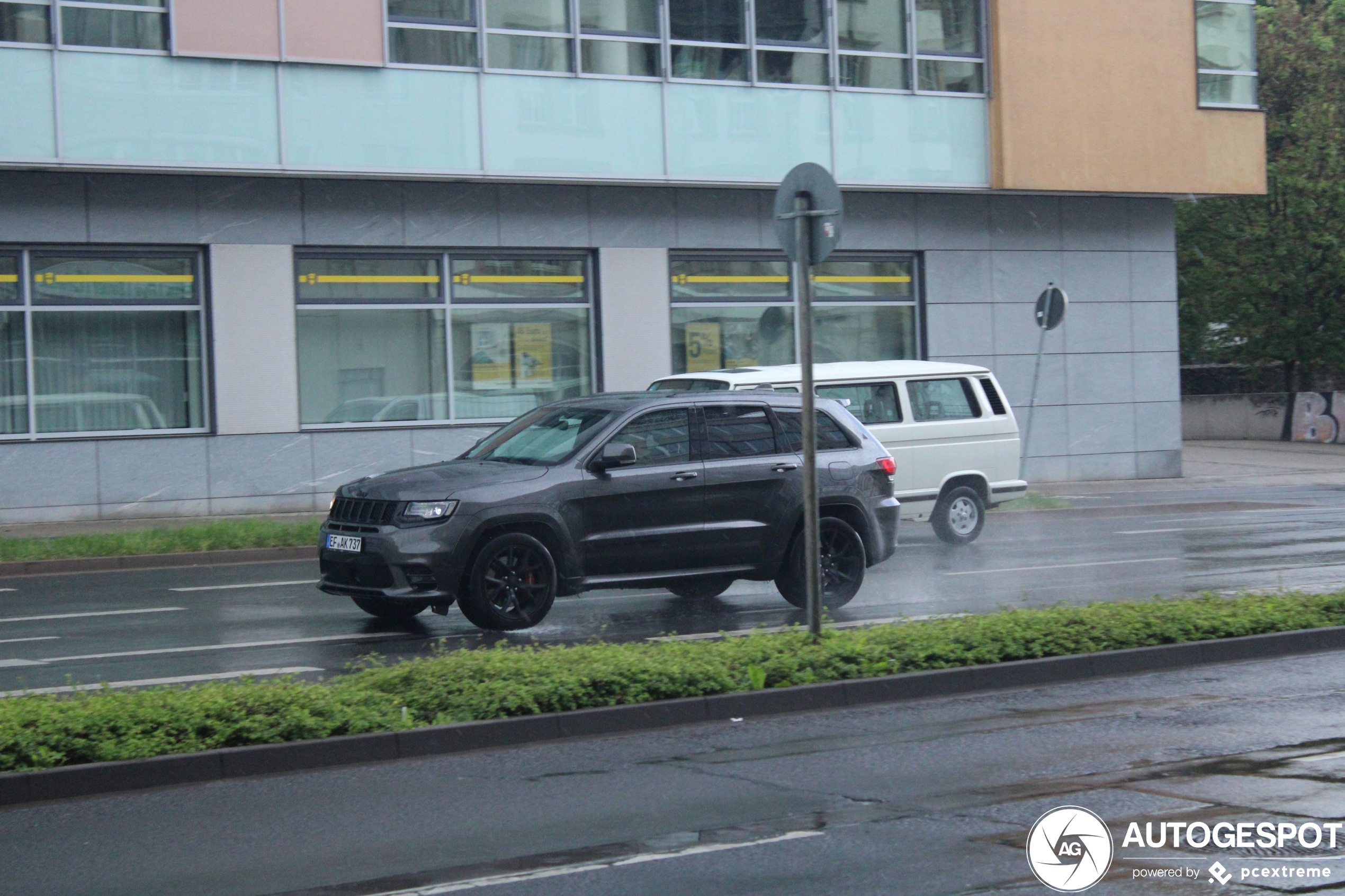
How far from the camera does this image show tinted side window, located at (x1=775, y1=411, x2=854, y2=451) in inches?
495

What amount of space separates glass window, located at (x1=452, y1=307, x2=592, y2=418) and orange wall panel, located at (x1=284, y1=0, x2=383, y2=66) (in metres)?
3.83

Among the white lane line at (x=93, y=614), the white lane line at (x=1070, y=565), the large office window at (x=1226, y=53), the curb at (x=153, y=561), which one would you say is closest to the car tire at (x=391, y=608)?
the white lane line at (x=93, y=614)

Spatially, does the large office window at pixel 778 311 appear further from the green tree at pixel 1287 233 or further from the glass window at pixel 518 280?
the green tree at pixel 1287 233

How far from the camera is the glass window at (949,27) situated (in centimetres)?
2559

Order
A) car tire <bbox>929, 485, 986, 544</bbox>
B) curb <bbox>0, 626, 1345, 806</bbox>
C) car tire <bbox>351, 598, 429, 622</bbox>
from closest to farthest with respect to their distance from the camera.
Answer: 1. curb <bbox>0, 626, 1345, 806</bbox>
2. car tire <bbox>351, 598, 429, 622</bbox>
3. car tire <bbox>929, 485, 986, 544</bbox>

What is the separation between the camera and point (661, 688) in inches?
324

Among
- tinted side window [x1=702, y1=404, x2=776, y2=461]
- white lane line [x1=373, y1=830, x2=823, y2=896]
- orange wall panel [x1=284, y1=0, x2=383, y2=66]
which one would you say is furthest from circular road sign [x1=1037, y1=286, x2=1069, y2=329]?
white lane line [x1=373, y1=830, x2=823, y2=896]

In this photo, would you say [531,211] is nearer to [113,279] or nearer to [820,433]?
[113,279]

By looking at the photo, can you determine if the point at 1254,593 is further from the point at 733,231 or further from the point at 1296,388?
the point at 1296,388

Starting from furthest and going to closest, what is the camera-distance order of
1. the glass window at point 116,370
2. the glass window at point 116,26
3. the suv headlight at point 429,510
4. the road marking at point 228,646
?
the glass window at point 116,370, the glass window at point 116,26, the suv headlight at point 429,510, the road marking at point 228,646

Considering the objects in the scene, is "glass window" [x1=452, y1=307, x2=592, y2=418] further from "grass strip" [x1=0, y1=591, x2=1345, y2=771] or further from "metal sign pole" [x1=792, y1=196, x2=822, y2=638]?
"metal sign pole" [x1=792, y1=196, x2=822, y2=638]

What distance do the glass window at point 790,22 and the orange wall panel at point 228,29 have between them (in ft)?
24.0

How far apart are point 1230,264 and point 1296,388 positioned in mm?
3904

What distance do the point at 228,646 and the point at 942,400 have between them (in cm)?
950
